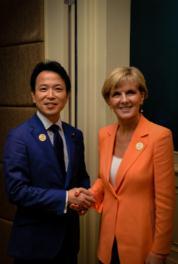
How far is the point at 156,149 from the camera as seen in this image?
4.84 feet

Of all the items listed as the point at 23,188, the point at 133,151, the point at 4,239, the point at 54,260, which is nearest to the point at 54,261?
the point at 54,260

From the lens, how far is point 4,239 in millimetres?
2607

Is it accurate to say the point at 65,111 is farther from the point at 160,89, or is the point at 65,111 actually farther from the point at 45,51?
the point at 160,89

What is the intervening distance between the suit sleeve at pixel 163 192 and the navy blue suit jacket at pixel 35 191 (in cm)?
42

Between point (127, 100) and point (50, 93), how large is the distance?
1.21 ft

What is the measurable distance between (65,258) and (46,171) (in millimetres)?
453

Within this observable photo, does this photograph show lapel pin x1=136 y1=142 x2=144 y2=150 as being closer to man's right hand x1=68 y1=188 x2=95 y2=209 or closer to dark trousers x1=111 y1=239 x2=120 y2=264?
man's right hand x1=68 y1=188 x2=95 y2=209

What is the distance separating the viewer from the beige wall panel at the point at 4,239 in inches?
101

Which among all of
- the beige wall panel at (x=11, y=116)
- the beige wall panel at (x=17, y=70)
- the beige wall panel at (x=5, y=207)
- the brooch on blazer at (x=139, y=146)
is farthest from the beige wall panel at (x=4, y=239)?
the brooch on blazer at (x=139, y=146)

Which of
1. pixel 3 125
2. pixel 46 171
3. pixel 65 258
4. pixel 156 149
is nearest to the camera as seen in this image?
pixel 156 149

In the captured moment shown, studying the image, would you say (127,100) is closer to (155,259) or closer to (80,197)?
(80,197)

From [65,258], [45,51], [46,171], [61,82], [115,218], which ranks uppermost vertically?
[45,51]

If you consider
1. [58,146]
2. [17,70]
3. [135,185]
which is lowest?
[135,185]

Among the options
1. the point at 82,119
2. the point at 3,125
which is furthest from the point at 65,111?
the point at 3,125
